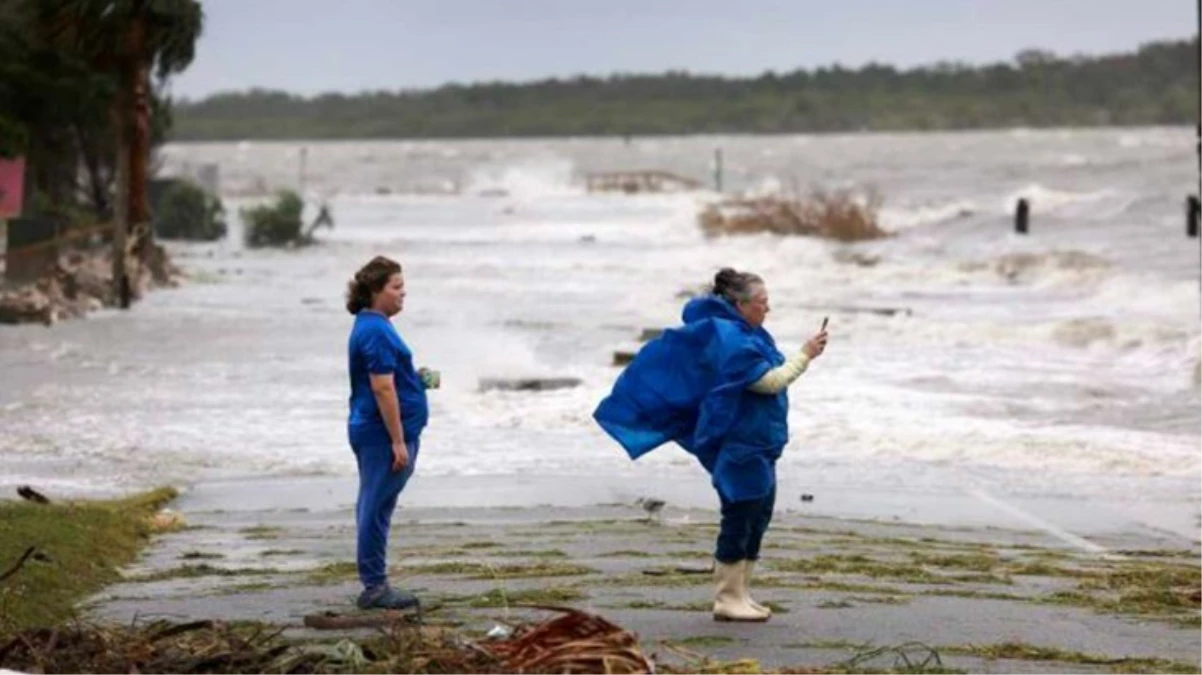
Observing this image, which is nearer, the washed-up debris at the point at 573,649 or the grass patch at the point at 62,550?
the washed-up debris at the point at 573,649

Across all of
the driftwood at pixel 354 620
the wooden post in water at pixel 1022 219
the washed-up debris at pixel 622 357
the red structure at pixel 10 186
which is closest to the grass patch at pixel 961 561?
the driftwood at pixel 354 620

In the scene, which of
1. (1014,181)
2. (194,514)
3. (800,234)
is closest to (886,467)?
(194,514)

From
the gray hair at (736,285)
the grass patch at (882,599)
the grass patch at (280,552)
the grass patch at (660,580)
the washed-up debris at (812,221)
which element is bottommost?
the washed-up debris at (812,221)

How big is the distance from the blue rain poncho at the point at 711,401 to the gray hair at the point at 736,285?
0.05m

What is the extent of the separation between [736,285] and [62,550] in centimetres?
407

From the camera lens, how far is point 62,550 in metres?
12.9

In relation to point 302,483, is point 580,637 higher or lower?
higher

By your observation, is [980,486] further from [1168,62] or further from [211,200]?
[1168,62]

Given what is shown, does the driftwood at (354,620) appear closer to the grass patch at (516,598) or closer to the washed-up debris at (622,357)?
the grass patch at (516,598)

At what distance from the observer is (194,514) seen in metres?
16.0

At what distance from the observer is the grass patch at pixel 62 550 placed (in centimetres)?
1105

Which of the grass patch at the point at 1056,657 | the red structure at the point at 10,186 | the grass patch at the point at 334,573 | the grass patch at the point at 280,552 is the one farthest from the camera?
the red structure at the point at 10,186

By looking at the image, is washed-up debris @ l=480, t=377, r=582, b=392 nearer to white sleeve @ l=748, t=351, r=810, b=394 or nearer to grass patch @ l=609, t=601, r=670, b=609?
grass patch @ l=609, t=601, r=670, b=609

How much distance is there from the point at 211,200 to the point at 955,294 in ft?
92.7
